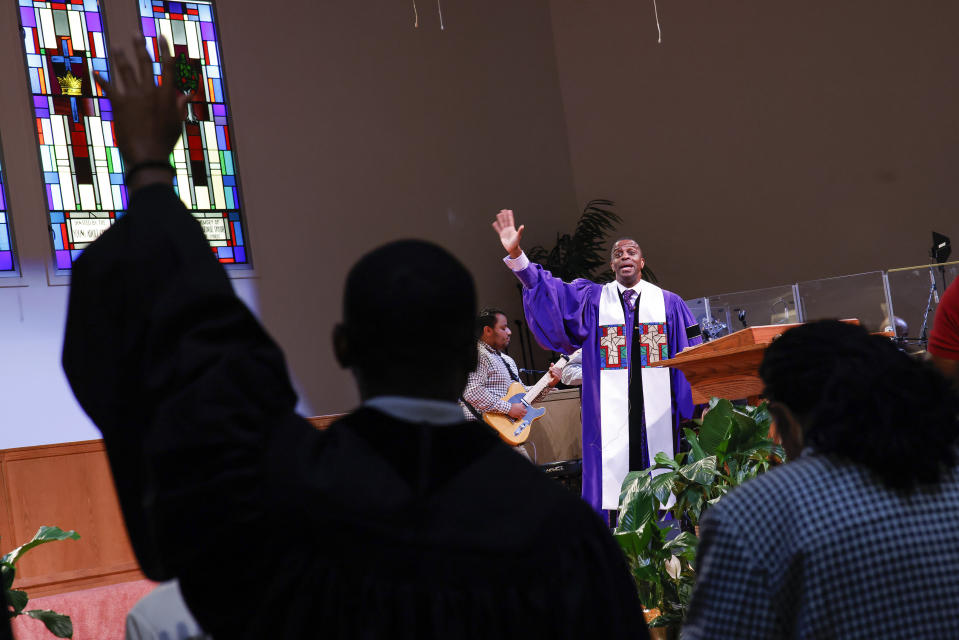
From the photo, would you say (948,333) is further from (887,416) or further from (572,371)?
(572,371)

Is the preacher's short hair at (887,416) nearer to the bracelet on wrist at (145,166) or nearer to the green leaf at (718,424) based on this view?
the bracelet on wrist at (145,166)

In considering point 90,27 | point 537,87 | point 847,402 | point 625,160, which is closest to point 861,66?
point 625,160

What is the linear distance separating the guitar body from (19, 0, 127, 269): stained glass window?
11.4ft

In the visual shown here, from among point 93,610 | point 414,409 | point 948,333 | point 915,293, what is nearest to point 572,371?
point 915,293

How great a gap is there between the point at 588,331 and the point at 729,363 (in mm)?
1857

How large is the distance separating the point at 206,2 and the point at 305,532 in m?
8.68

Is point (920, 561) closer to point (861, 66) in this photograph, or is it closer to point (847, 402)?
point (847, 402)

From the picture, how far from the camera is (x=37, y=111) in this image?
792 cm

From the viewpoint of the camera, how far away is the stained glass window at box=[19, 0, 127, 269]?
7.90m

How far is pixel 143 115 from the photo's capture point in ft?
3.50

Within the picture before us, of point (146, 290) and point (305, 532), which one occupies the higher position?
point (146, 290)

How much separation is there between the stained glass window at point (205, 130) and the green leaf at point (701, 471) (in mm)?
6125

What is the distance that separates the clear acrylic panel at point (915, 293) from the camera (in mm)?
7152

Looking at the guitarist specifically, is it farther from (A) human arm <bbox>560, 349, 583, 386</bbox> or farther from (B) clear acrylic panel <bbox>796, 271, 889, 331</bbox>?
(B) clear acrylic panel <bbox>796, 271, 889, 331</bbox>
